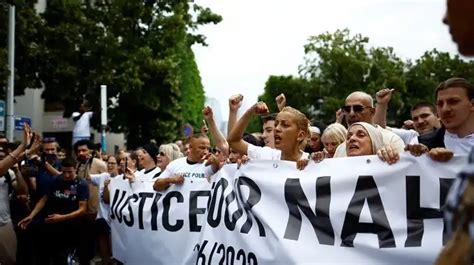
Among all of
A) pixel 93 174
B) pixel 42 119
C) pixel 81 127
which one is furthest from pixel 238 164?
pixel 42 119

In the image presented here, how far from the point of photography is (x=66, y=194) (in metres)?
8.64

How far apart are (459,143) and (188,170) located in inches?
116

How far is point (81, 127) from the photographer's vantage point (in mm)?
17578

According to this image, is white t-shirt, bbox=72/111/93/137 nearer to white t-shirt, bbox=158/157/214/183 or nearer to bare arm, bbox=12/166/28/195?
bare arm, bbox=12/166/28/195

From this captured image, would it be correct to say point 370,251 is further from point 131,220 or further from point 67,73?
point 67,73

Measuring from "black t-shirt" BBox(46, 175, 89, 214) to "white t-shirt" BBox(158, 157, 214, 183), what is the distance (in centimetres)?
195

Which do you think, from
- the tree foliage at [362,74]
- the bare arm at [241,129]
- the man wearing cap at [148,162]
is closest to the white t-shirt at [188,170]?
the bare arm at [241,129]

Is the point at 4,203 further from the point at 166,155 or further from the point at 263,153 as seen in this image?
the point at 263,153

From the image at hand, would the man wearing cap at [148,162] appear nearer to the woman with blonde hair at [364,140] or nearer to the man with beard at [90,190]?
the man with beard at [90,190]

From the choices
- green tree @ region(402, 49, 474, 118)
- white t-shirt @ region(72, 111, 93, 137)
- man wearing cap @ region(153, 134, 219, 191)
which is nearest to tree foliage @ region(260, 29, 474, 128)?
green tree @ region(402, 49, 474, 118)

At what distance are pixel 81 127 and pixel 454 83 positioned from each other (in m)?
13.7

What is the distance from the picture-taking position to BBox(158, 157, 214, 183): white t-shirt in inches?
259

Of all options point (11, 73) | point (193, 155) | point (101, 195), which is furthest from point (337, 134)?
point (11, 73)

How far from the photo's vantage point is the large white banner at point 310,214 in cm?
436
